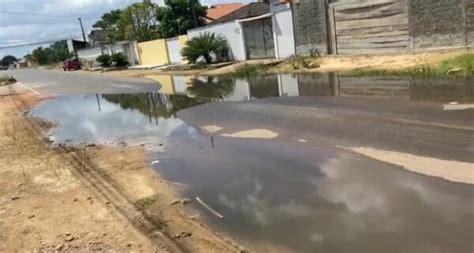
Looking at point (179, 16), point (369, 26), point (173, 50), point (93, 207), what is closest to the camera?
point (93, 207)

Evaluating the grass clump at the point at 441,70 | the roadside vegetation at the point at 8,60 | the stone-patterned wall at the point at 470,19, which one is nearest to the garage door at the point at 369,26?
the stone-patterned wall at the point at 470,19

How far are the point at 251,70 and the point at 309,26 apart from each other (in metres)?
4.04

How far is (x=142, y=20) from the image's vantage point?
6644 centimetres

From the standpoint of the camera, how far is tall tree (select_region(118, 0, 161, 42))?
64688 mm

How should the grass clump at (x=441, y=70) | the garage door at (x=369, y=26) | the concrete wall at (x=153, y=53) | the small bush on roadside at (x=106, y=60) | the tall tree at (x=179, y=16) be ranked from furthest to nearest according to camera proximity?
the small bush on roadside at (x=106, y=60), the tall tree at (x=179, y=16), the concrete wall at (x=153, y=53), the garage door at (x=369, y=26), the grass clump at (x=441, y=70)

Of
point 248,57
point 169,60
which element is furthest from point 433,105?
point 169,60

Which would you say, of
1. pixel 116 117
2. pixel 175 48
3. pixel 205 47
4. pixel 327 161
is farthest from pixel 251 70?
pixel 175 48

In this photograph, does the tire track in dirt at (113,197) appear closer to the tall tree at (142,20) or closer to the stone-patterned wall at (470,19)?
the stone-patterned wall at (470,19)

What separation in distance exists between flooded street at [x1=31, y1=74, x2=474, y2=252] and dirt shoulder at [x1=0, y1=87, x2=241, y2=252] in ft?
1.26

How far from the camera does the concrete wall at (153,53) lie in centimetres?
4912

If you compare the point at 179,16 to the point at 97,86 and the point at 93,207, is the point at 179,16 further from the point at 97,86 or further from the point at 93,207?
the point at 93,207

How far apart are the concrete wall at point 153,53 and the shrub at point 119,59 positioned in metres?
1.99

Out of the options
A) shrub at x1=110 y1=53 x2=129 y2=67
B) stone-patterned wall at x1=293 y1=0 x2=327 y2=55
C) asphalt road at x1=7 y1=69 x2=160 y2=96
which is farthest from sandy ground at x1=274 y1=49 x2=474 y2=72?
shrub at x1=110 y1=53 x2=129 y2=67

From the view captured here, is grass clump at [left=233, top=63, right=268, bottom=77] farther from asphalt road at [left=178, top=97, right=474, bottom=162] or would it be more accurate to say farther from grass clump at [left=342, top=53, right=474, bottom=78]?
asphalt road at [left=178, top=97, right=474, bottom=162]
